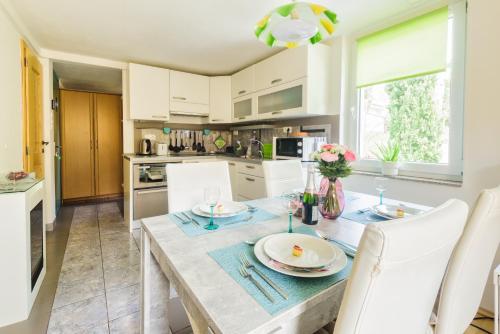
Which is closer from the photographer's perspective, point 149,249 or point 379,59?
point 149,249

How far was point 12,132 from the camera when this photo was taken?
2111 millimetres

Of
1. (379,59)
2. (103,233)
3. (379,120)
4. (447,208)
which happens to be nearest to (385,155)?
(379,120)

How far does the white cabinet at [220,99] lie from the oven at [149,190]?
47.0 inches

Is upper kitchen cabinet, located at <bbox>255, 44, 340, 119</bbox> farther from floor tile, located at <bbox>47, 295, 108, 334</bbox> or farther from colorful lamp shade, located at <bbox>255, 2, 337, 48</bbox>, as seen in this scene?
floor tile, located at <bbox>47, 295, 108, 334</bbox>

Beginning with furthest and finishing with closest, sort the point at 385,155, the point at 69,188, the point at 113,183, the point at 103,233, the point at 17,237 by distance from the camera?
1. the point at 113,183
2. the point at 69,188
3. the point at 103,233
4. the point at 385,155
5. the point at 17,237

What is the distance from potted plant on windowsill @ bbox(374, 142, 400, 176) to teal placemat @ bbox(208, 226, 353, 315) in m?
1.72

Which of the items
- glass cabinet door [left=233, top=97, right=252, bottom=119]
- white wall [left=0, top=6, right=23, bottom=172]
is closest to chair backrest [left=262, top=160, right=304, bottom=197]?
glass cabinet door [left=233, top=97, right=252, bottom=119]

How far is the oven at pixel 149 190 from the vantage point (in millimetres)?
3004

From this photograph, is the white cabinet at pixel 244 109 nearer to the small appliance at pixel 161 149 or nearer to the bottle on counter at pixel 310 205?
the small appliance at pixel 161 149

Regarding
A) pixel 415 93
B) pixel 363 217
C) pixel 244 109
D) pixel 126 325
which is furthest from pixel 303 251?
pixel 244 109

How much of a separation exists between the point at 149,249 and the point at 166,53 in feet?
8.94

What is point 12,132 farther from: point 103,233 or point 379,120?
point 379,120

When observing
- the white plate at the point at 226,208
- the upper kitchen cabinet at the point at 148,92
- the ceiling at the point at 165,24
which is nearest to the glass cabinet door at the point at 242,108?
the ceiling at the point at 165,24

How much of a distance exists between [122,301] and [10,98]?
75.2 inches
